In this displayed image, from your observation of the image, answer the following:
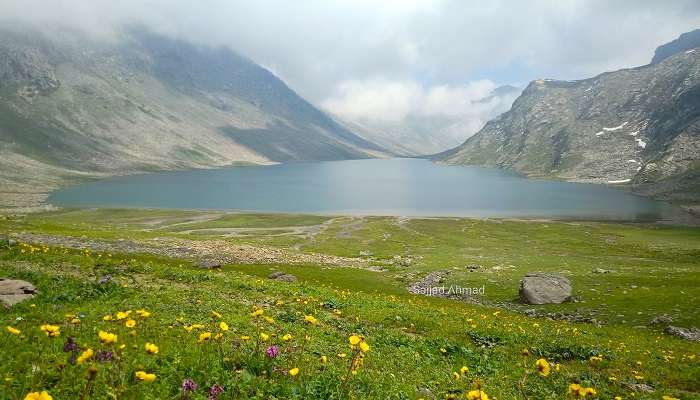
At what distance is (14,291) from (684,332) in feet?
133

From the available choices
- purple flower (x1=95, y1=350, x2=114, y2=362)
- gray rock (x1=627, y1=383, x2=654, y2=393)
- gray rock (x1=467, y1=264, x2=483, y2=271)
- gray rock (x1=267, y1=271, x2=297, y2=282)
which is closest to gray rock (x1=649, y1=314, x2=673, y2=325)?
gray rock (x1=627, y1=383, x2=654, y2=393)

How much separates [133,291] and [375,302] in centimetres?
1467

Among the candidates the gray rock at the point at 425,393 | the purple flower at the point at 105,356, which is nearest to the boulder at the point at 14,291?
the purple flower at the point at 105,356

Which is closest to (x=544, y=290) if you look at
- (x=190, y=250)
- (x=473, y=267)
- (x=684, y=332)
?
(x=684, y=332)

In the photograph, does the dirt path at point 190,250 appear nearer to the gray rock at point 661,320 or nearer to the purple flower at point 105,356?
the gray rock at point 661,320

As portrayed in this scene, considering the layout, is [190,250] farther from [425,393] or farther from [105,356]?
[105,356]

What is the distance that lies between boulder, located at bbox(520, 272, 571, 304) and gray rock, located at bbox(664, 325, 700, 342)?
11954mm

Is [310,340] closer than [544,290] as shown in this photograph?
Yes

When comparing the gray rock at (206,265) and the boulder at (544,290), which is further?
the gray rock at (206,265)

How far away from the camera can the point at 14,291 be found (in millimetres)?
15781

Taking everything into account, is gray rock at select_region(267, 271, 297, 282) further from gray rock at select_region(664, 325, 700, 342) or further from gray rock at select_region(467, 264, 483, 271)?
gray rock at select_region(664, 325, 700, 342)

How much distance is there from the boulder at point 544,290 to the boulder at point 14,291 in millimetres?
42507

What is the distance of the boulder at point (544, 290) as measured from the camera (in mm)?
44656

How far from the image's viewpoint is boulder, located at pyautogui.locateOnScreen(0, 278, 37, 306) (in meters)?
14.8
